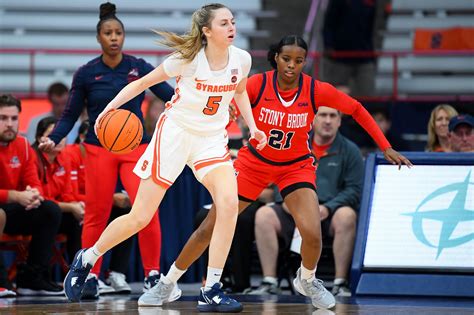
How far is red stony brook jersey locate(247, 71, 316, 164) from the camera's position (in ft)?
22.6

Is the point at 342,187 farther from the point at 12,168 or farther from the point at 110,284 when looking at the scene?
the point at 12,168

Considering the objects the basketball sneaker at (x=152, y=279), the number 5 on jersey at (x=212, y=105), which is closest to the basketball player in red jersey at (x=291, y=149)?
the number 5 on jersey at (x=212, y=105)

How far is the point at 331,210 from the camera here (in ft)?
27.3

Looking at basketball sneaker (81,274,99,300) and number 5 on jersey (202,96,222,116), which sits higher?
number 5 on jersey (202,96,222,116)

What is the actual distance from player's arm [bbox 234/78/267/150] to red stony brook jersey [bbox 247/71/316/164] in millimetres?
268

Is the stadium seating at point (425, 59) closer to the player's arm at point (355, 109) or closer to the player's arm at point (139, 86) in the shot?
the player's arm at point (355, 109)

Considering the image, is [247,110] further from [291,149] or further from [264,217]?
[264,217]

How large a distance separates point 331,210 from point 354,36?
5933 mm

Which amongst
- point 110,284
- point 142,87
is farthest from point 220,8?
point 110,284

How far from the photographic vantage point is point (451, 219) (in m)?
7.75

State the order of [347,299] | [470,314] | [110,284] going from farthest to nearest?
[110,284] < [347,299] < [470,314]

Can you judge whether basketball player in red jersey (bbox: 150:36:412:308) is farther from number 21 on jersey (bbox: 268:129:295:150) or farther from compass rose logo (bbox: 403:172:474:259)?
compass rose logo (bbox: 403:172:474:259)

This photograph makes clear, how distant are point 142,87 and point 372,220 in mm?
2317

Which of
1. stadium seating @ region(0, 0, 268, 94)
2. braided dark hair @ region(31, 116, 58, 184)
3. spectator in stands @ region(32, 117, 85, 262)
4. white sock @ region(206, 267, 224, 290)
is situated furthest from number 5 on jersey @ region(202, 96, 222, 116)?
stadium seating @ region(0, 0, 268, 94)
